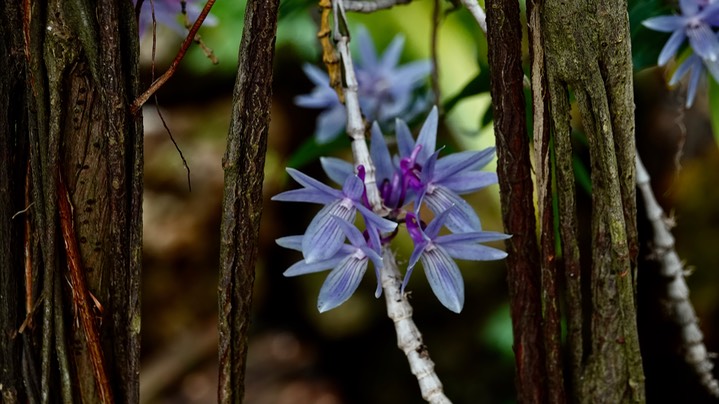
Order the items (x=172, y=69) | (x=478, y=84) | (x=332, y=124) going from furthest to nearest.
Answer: (x=332, y=124) < (x=478, y=84) < (x=172, y=69)

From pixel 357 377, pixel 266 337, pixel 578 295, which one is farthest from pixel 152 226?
pixel 578 295

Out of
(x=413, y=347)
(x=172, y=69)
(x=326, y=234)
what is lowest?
(x=413, y=347)

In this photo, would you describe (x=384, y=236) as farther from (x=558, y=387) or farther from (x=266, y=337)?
(x=266, y=337)

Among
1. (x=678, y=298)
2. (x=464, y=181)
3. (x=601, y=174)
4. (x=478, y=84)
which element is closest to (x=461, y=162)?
(x=464, y=181)

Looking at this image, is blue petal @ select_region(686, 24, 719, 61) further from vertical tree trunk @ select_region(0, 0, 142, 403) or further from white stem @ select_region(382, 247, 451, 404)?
vertical tree trunk @ select_region(0, 0, 142, 403)

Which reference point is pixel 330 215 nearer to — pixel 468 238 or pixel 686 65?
pixel 468 238

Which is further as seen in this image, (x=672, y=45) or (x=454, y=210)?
(x=672, y=45)

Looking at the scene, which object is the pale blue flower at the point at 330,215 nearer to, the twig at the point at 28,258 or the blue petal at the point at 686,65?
the twig at the point at 28,258

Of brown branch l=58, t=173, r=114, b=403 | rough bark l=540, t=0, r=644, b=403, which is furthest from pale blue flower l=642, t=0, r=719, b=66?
brown branch l=58, t=173, r=114, b=403

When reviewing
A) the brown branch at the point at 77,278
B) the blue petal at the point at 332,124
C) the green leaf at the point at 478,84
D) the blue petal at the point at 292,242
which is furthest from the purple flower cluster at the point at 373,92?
the brown branch at the point at 77,278
